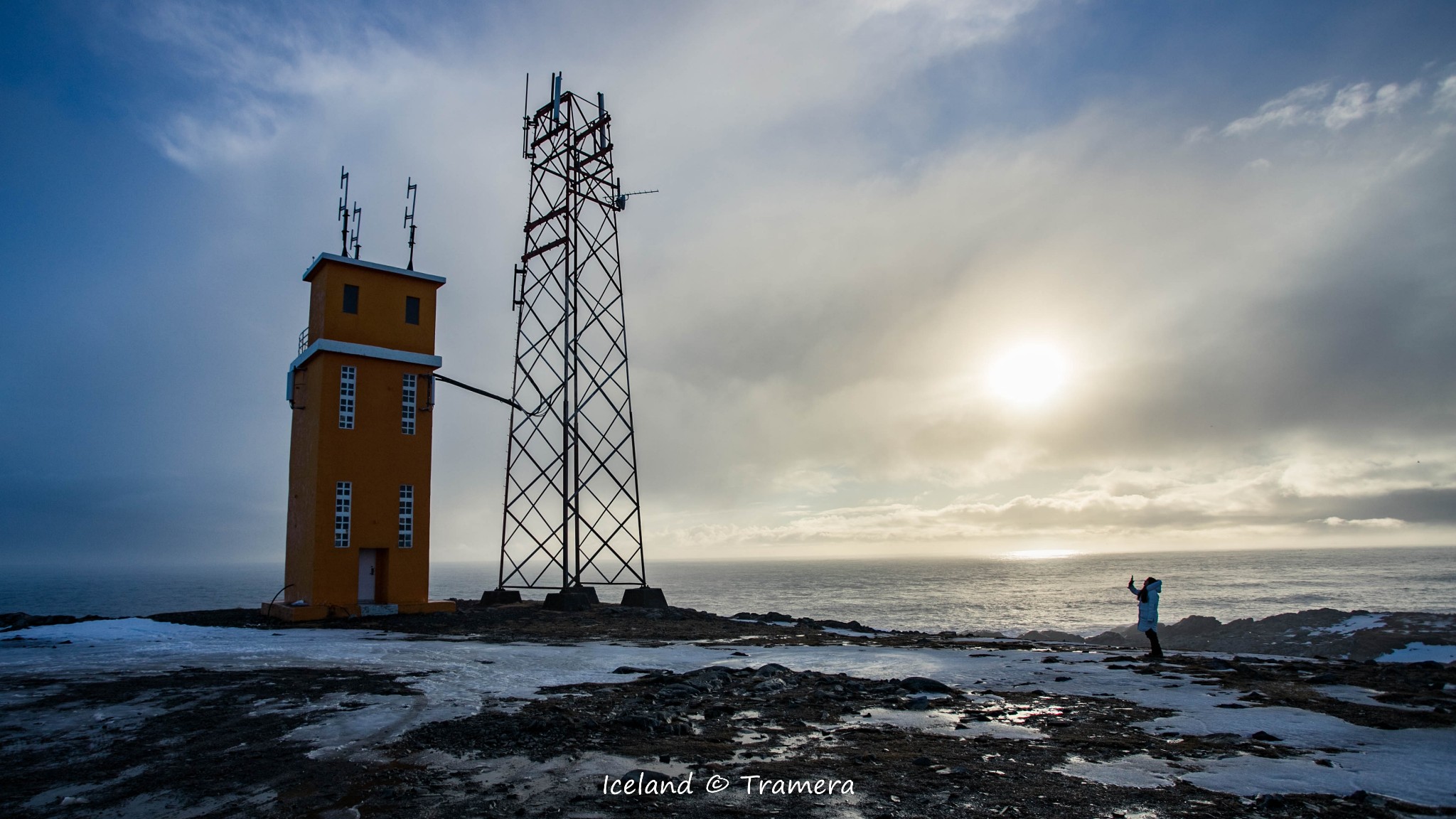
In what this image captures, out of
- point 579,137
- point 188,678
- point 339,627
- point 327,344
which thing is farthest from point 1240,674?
point 579,137

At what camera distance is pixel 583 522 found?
102 feet

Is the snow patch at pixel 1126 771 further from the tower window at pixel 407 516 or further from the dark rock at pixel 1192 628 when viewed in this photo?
the dark rock at pixel 1192 628

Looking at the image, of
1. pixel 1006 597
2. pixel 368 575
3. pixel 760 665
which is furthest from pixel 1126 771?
pixel 1006 597

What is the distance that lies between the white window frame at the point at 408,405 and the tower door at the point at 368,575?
14.4 feet

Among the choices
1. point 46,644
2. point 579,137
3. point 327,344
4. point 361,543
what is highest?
point 579,137

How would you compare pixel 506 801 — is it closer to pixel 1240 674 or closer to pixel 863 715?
pixel 863 715

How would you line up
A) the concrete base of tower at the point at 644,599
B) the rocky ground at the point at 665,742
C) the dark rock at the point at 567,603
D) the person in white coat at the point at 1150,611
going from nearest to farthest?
the rocky ground at the point at 665,742, the person in white coat at the point at 1150,611, the dark rock at the point at 567,603, the concrete base of tower at the point at 644,599

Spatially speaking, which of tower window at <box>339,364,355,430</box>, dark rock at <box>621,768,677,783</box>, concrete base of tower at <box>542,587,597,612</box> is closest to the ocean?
concrete base of tower at <box>542,587,597,612</box>

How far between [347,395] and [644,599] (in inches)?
544

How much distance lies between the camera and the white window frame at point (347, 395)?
1016 inches

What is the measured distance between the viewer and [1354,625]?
29.2 metres

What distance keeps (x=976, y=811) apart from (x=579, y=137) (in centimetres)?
3294

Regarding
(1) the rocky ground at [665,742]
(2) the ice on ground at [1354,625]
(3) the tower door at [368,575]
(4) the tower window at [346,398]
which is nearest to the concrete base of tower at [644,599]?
(3) the tower door at [368,575]

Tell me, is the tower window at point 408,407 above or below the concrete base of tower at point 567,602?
above
